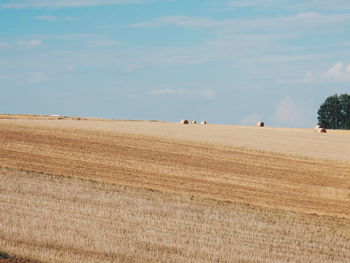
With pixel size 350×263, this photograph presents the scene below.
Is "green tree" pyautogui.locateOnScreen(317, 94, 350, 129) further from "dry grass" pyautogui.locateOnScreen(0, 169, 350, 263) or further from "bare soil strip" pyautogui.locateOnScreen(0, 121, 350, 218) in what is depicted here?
"dry grass" pyautogui.locateOnScreen(0, 169, 350, 263)

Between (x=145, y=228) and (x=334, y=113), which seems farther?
(x=334, y=113)

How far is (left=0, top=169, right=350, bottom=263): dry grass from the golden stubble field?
5 centimetres

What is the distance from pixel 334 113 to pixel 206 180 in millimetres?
79807

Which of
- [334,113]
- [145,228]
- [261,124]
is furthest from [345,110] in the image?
[145,228]

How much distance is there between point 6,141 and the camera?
31578mm

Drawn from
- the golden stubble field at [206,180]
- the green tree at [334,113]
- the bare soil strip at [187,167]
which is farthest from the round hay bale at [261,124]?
the green tree at [334,113]

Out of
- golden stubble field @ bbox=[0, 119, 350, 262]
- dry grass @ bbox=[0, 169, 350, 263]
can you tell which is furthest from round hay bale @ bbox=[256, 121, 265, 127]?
dry grass @ bbox=[0, 169, 350, 263]

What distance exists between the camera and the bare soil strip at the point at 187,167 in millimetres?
22766

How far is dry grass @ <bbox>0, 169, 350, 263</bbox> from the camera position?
12.8m

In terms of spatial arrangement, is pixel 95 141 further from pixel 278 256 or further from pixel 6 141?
pixel 278 256

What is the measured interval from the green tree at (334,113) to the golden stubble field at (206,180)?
57854mm

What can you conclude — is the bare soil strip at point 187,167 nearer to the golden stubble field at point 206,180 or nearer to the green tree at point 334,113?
the golden stubble field at point 206,180

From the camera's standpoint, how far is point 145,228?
15.3m

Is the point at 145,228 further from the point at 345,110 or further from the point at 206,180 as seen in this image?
the point at 345,110
